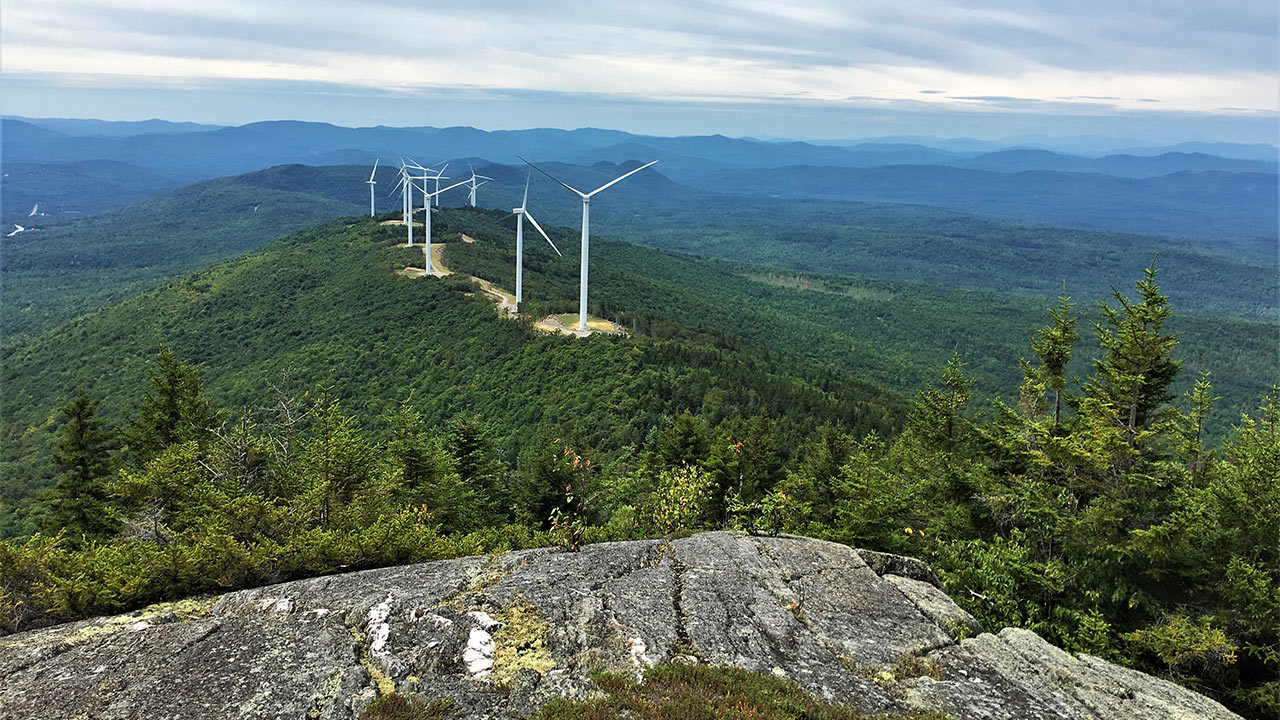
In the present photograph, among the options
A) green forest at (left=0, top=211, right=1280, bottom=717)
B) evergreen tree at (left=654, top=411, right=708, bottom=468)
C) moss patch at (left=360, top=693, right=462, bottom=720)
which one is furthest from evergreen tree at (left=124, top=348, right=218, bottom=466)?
moss patch at (left=360, top=693, right=462, bottom=720)

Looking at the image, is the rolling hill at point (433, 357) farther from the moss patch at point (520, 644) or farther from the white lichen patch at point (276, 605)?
the moss patch at point (520, 644)

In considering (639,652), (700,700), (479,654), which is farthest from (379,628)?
(700,700)

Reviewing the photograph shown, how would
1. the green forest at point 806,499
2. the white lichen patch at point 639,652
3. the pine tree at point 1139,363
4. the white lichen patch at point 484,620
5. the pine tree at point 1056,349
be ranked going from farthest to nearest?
the pine tree at point 1056,349 → the pine tree at point 1139,363 → the green forest at point 806,499 → the white lichen patch at point 484,620 → the white lichen patch at point 639,652

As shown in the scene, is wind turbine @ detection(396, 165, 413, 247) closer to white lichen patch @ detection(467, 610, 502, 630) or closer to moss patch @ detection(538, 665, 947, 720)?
white lichen patch @ detection(467, 610, 502, 630)

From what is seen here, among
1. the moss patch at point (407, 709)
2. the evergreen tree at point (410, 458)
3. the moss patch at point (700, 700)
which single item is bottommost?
the evergreen tree at point (410, 458)

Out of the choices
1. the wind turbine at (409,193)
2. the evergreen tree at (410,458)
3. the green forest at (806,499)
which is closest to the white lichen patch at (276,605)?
the green forest at (806,499)

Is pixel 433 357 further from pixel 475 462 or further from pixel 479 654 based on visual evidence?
pixel 479 654

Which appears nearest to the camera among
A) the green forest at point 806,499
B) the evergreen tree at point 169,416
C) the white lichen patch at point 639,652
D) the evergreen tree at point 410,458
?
the white lichen patch at point 639,652

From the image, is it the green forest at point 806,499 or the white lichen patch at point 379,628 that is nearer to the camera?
the white lichen patch at point 379,628

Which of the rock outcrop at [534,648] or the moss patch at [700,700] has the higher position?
the moss patch at [700,700]
